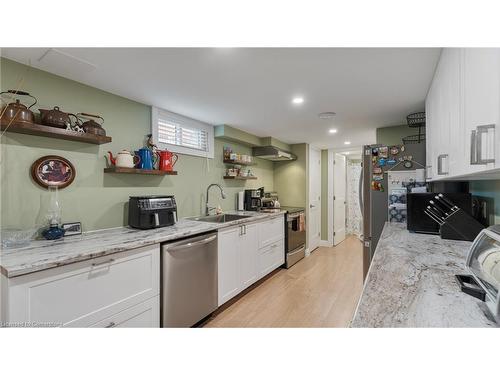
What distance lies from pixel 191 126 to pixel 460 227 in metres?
2.80

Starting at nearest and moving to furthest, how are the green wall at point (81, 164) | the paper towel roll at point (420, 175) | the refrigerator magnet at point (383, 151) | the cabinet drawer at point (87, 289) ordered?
the cabinet drawer at point (87, 289)
the green wall at point (81, 164)
the paper towel roll at point (420, 175)
the refrigerator magnet at point (383, 151)

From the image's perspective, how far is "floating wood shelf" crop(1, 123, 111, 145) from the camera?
147 centimetres

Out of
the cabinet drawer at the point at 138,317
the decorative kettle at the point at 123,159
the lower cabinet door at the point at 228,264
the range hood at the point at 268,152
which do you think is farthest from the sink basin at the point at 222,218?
the range hood at the point at 268,152

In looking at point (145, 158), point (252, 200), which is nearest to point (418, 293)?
point (145, 158)

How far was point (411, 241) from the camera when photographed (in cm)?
171

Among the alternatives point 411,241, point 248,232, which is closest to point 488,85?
point 411,241

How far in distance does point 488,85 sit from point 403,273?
2.73 feet

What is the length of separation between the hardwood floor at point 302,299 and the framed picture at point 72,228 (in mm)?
1414

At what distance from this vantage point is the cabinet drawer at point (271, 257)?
10.2ft

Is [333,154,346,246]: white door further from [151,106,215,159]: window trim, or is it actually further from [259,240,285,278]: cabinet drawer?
[151,106,215,159]: window trim

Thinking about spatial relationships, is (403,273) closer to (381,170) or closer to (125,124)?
(381,170)

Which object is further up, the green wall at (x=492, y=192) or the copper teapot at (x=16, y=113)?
the copper teapot at (x=16, y=113)

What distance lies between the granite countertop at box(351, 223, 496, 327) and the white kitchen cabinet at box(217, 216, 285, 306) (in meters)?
1.50

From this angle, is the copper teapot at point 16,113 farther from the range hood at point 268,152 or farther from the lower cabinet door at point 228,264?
the range hood at point 268,152
